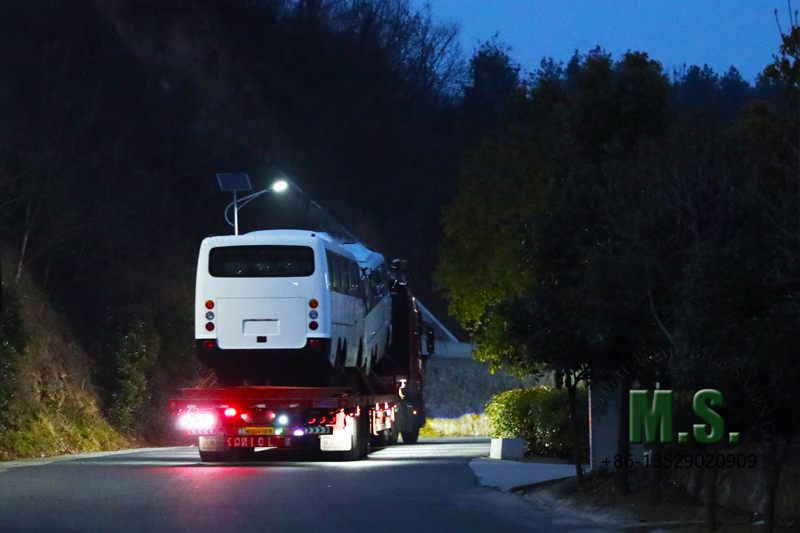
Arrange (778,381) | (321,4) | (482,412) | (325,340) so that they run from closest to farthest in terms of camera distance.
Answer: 1. (778,381)
2. (325,340)
3. (482,412)
4. (321,4)

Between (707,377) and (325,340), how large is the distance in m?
13.6

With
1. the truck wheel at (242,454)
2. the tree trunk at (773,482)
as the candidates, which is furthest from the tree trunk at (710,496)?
the truck wheel at (242,454)

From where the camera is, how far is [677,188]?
1285 centimetres

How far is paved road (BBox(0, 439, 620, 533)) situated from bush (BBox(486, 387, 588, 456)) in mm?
2112

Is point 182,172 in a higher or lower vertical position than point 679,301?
higher

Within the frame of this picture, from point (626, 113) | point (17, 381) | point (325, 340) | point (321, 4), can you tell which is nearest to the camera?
point (626, 113)

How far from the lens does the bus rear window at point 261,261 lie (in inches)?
950

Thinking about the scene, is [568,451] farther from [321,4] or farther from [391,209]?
[321,4]

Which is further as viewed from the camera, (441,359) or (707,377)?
(441,359)

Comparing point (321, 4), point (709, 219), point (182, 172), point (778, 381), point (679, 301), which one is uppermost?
point (321, 4)

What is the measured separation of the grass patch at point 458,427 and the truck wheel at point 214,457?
22111 millimetres

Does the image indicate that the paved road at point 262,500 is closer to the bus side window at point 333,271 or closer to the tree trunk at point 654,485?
the tree trunk at point 654,485

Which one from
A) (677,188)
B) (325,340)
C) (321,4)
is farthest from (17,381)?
(321,4)

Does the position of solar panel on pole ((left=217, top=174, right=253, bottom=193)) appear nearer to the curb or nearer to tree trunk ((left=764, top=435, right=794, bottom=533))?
the curb
